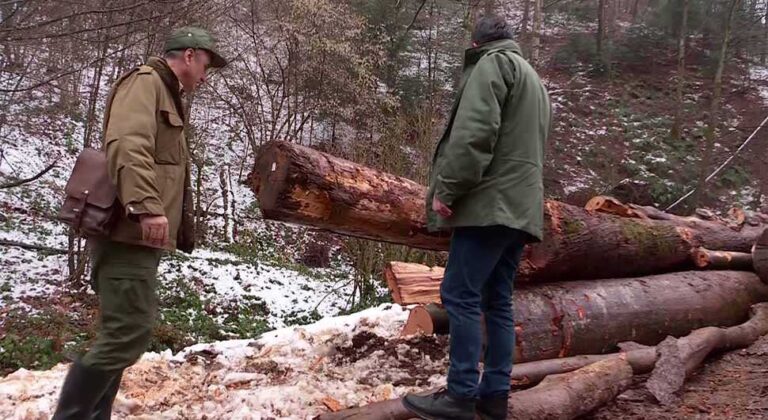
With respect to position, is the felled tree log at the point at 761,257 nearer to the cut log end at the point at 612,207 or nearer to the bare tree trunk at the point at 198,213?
the cut log end at the point at 612,207

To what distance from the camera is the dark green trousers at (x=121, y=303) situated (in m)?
2.96

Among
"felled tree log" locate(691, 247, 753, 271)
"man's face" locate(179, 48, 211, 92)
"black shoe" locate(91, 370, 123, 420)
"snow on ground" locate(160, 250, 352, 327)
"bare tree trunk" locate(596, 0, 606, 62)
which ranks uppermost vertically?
"bare tree trunk" locate(596, 0, 606, 62)

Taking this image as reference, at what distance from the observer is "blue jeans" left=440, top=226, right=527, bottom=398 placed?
313 cm

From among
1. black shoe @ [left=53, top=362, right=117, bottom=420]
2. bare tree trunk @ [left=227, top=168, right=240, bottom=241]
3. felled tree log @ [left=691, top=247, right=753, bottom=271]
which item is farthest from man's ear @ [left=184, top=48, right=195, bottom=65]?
bare tree trunk @ [left=227, top=168, right=240, bottom=241]

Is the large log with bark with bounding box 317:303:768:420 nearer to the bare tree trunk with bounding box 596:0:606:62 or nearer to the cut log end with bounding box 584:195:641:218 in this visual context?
the cut log end with bounding box 584:195:641:218

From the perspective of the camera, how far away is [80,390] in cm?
297

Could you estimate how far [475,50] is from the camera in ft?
11.1

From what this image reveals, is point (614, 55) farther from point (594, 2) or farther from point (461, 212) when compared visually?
point (461, 212)

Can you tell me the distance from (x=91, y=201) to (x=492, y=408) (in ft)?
7.32

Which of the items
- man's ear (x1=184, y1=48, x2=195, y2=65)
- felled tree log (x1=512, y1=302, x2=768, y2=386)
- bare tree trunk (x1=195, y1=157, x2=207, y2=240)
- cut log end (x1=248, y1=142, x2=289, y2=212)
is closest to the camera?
man's ear (x1=184, y1=48, x2=195, y2=65)

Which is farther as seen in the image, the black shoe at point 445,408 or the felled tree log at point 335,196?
the felled tree log at point 335,196

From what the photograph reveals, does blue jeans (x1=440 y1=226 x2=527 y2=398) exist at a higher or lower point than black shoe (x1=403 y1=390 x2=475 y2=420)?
higher

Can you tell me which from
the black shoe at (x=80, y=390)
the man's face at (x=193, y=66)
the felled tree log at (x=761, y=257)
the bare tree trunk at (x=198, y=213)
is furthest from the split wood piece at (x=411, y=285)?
the bare tree trunk at (x=198, y=213)

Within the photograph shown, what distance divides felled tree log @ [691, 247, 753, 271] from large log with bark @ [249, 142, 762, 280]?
0.28 ft
